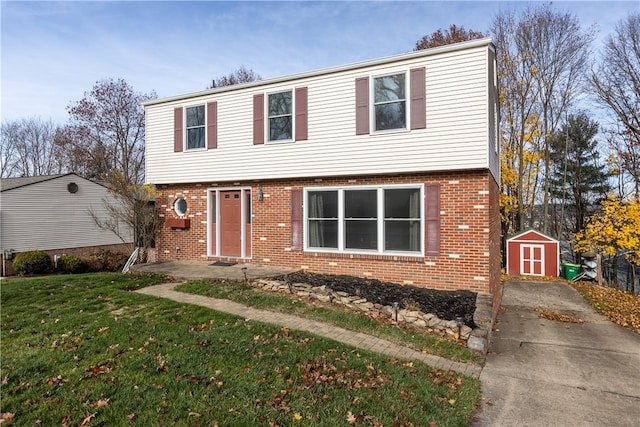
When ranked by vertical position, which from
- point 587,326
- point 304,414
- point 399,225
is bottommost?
point 587,326

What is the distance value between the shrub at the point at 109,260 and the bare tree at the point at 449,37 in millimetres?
23321

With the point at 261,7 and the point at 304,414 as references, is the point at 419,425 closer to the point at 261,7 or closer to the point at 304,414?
the point at 304,414

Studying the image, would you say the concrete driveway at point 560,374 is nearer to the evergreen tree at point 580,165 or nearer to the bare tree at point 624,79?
the bare tree at point 624,79

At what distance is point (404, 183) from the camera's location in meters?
8.66

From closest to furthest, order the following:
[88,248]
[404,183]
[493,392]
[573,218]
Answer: [493,392] < [404,183] < [88,248] < [573,218]

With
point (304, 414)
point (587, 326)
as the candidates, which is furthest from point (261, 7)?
point (587, 326)

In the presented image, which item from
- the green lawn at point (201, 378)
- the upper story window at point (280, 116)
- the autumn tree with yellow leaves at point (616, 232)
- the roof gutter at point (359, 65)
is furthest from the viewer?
the autumn tree with yellow leaves at point (616, 232)

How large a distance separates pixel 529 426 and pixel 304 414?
241cm

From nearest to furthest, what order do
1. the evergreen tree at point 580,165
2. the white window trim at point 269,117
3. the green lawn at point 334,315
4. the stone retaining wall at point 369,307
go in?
the green lawn at point 334,315 → the stone retaining wall at point 369,307 → the white window trim at point 269,117 → the evergreen tree at point 580,165

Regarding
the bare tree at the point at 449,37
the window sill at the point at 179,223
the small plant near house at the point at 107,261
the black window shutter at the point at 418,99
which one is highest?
the bare tree at the point at 449,37

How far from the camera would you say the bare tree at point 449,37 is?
21.4 m

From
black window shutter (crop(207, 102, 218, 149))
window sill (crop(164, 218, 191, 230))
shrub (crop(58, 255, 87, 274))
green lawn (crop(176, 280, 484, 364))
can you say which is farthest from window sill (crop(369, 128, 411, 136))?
shrub (crop(58, 255, 87, 274))

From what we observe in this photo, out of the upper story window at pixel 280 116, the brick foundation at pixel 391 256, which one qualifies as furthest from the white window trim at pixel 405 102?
the upper story window at pixel 280 116

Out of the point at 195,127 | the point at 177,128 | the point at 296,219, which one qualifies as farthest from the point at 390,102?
the point at 177,128
